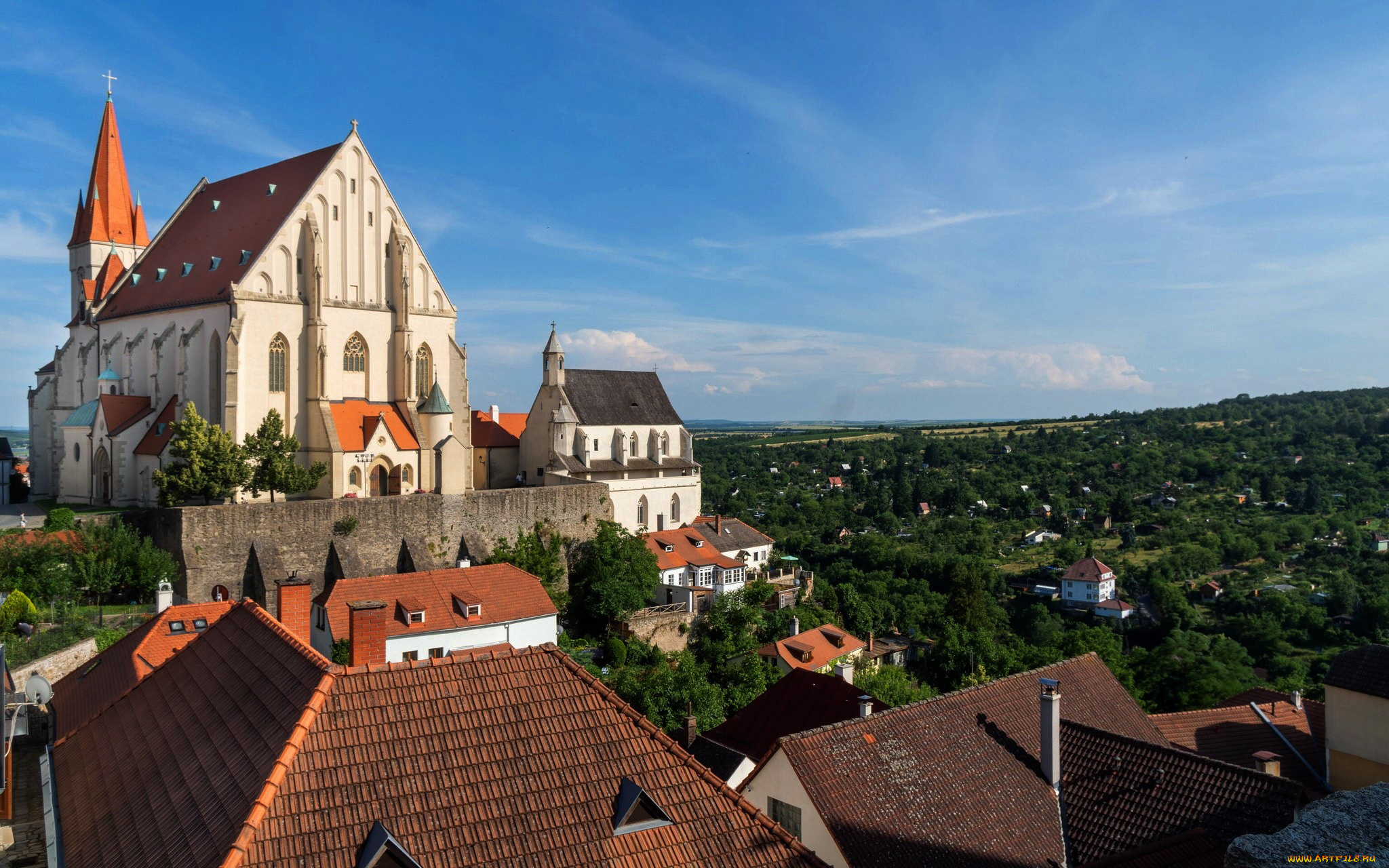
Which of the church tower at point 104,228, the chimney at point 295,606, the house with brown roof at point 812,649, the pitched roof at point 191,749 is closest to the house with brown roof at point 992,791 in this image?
the pitched roof at point 191,749

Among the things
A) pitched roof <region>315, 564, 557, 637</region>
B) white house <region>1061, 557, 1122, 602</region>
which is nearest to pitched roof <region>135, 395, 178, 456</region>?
pitched roof <region>315, 564, 557, 637</region>

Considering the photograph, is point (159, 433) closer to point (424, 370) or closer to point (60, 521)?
point (60, 521)

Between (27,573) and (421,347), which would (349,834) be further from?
(421,347)

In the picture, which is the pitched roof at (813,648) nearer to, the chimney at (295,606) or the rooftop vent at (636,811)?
the chimney at (295,606)

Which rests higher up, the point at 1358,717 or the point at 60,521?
the point at 60,521

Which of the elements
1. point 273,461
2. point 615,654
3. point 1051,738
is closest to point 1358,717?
point 1051,738

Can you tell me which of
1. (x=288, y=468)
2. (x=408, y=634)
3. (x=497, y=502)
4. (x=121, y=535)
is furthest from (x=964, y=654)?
(x=121, y=535)
